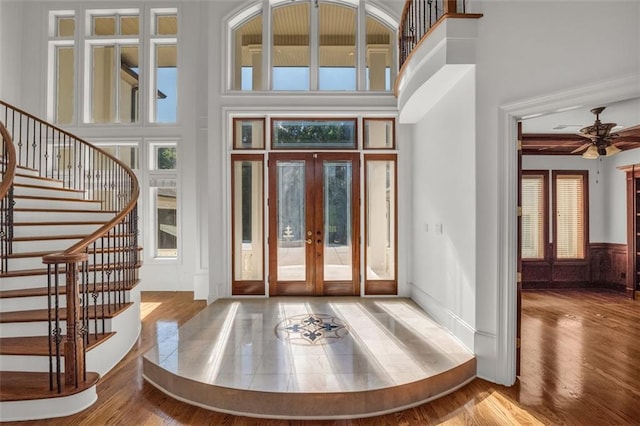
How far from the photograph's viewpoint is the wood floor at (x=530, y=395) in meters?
2.67

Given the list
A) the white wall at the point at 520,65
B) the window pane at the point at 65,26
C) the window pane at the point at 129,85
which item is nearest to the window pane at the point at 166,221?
the window pane at the point at 129,85

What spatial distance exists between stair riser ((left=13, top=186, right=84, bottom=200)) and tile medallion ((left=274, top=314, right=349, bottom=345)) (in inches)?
155

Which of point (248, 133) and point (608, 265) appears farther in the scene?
point (608, 265)

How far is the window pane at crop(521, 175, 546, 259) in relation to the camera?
7152mm

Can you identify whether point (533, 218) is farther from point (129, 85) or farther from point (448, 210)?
point (129, 85)

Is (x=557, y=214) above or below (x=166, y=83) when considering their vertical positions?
below

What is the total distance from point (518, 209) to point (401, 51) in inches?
116

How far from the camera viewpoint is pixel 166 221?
Answer: 6.89 metres

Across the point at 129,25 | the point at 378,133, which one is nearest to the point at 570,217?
the point at 378,133

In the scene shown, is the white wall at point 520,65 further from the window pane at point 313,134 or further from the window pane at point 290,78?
the window pane at point 290,78

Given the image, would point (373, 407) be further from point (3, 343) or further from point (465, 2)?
point (465, 2)

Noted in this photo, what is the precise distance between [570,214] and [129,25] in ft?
32.8

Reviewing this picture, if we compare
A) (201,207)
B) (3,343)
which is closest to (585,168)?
(201,207)

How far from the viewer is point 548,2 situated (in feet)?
9.52
